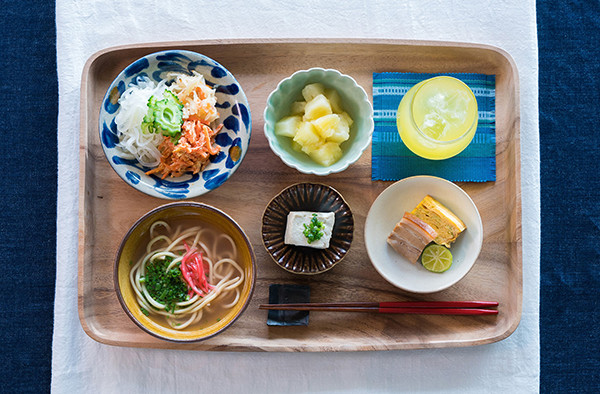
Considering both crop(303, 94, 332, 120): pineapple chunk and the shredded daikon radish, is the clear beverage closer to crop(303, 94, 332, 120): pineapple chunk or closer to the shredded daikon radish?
crop(303, 94, 332, 120): pineapple chunk

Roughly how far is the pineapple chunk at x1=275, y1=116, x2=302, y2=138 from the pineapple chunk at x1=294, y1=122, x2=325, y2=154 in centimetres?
2

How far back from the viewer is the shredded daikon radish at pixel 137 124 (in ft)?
6.18

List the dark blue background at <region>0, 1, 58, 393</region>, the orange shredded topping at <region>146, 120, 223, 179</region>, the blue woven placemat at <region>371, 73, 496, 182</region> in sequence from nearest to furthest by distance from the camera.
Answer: the orange shredded topping at <region>146, 120, 223, 179</region>
the blue woven placemat at <region>371, 73, 496, 182</region>
the dark blue background at <region>0, 1, 58, 393</region>

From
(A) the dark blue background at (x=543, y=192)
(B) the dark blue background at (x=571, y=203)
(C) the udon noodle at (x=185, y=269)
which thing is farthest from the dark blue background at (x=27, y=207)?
(B) the dark blue background at (x=571, y=203)

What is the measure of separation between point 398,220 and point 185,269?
2.91 feet

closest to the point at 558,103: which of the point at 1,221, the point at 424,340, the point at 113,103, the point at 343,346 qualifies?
the point at 424,340

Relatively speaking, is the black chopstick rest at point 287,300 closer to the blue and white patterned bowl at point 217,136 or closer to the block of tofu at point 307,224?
the block of tofu at point 307,224

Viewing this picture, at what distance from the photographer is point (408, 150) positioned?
211 centimetres

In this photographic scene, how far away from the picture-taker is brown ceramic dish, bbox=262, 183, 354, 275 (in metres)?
1.99

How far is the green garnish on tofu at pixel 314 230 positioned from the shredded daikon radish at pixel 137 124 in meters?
0.64

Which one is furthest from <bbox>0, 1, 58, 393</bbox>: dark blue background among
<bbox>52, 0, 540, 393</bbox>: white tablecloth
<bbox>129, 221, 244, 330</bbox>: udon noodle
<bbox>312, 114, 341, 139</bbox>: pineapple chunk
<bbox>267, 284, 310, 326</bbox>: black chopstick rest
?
<bbox>312, 114, 341, 139</bbox>: pineapple chunk

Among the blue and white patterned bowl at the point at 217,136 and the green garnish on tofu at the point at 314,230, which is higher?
the blue and white patterned bowl at the point at 217,136

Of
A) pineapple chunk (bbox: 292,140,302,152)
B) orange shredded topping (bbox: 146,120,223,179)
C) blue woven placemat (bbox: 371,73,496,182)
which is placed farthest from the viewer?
blue woven placemat (bbox: 371,73,496,182)

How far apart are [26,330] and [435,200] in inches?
77.3
